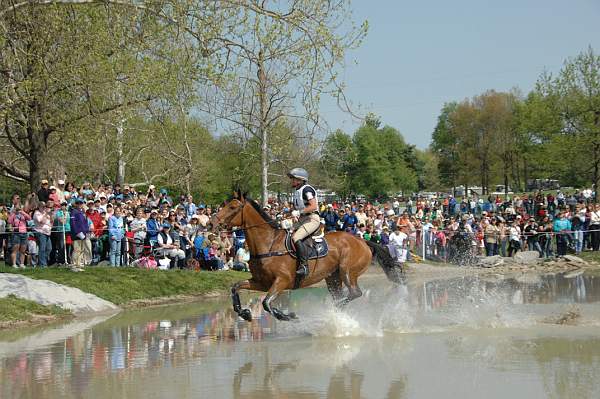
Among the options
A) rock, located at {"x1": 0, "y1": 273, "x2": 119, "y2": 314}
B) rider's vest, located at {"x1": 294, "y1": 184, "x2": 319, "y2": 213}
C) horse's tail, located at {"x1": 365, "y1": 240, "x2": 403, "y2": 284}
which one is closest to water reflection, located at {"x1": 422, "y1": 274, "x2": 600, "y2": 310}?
horse's tail, located at {"x1": 365, "y1": 240, "x2": 403, "y2": 284}

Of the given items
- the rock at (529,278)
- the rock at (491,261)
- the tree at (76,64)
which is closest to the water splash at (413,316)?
the rock at (529,278)

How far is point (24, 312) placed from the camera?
1795 centimetres

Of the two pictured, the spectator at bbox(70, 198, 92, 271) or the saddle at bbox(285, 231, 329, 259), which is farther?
the spectator at bbox(70, 198, 92, 271)

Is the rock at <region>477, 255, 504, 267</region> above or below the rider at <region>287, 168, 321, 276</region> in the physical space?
below

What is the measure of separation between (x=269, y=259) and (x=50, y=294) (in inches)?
265

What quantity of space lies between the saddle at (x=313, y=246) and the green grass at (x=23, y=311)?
6284 mm

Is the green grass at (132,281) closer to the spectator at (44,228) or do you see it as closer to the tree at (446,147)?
the spectator at (44,228)

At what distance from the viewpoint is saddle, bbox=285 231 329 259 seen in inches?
591

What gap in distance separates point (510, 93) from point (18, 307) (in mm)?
78540

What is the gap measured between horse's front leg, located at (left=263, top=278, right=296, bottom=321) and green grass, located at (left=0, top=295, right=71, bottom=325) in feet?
19.7

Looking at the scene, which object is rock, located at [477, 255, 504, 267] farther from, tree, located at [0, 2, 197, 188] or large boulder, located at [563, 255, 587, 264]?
tree, located at [0, 2, 197, 188]

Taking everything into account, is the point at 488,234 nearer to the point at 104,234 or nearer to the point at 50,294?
the point at 104,234

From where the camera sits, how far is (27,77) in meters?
21.3

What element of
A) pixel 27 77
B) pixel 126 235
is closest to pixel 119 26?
pixel 27 77
